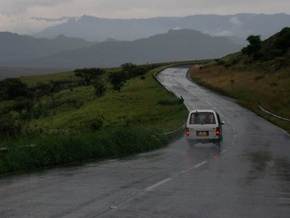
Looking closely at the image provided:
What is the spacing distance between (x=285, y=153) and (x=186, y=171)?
28.8 feet

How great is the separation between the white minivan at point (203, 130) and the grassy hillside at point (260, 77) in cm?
1309

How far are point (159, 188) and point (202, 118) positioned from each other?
14.7m

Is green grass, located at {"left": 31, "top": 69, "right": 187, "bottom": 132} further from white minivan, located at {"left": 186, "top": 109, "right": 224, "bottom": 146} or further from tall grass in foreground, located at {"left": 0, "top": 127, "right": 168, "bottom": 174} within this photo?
tall grass in foreground, located at {"left": 0, "top": 127, "right": 168, "bottom": 174}

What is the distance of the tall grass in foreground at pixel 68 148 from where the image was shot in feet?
47.2

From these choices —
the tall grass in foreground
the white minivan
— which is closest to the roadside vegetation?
the tall grass in foreground

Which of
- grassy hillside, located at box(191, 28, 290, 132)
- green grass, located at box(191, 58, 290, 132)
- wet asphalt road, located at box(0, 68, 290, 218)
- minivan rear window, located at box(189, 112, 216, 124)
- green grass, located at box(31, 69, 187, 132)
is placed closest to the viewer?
wet asphalt road, located at box(0, 68, 290, 218)

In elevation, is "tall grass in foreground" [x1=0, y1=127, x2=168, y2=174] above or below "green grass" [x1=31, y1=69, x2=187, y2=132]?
above

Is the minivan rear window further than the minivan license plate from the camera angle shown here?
Yes

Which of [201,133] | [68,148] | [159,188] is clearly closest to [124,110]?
[201,133]

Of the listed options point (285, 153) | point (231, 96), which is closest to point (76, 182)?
point (285, 153)

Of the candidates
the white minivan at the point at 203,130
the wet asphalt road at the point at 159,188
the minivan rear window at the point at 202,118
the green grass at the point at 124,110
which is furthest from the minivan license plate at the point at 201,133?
the green grass at the point at 124,110

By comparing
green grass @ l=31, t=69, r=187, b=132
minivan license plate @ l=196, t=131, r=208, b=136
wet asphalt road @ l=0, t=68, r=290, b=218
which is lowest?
green grass @ l=31, t=69, r=187, b=132

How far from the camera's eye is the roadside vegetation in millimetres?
15797

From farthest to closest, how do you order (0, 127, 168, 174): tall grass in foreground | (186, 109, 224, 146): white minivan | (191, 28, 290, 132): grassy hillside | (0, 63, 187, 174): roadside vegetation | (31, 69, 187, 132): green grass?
(191, 28, 290, 132): grassy hillside → (31, 69, 187, 132): green grass → (186, 109, 224, 146): white minivan → (0, 63, 187, 174): roadside vegetation → (0, 127, 168, 174): tall grass in foreground
